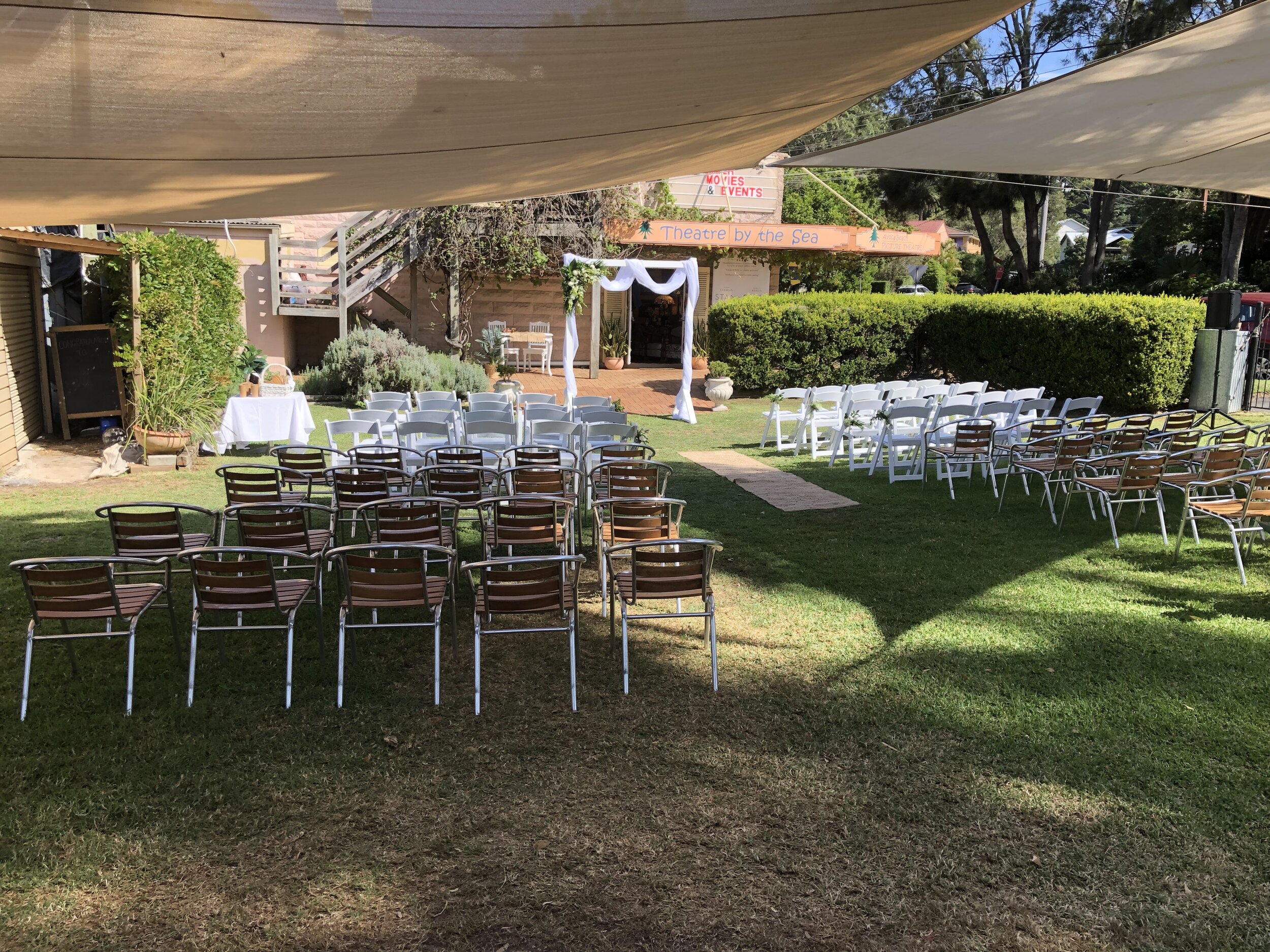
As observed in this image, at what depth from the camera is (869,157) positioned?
6.77 m

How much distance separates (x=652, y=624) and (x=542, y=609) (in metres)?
1.61

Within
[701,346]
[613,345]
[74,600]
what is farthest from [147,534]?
[701,346]

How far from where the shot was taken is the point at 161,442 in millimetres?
11703

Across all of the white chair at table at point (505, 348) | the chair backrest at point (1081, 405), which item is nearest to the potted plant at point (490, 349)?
the white chair at table at point (505, 348)

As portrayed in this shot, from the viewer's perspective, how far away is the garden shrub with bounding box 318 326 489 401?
17.9m

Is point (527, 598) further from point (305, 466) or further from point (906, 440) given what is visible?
point (906, 440)

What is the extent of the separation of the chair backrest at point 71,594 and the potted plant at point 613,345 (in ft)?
65.4

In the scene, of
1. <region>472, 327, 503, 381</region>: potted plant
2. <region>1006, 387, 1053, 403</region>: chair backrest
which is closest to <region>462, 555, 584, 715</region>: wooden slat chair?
<region>1006, 387, 1053, 403</region>: chair backrest

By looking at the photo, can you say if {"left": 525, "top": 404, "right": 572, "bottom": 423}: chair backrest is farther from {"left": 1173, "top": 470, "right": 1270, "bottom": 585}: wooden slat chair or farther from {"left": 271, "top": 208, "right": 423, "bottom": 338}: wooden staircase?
{"left": 271, "top": 208, "right": 423, "bottom": 338}: wooden staircase

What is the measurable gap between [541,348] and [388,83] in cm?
2066

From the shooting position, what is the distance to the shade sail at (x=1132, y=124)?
4586 mm

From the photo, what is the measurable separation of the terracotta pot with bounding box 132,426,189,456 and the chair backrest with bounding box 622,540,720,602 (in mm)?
8615

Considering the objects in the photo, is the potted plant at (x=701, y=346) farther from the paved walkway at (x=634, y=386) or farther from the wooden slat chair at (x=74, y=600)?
the wooden slat chair at (x=74, y=600)

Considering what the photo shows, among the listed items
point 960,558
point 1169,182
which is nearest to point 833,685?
point 960,558
